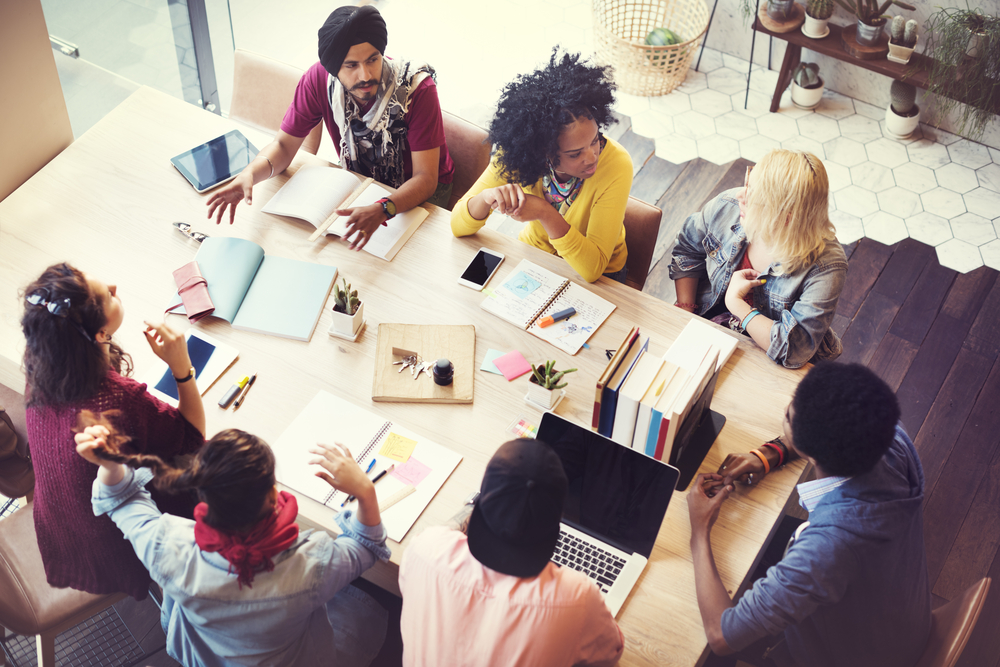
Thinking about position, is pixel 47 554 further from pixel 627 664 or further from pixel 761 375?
pixel 761 375

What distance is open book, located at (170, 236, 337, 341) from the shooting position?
2051 millimetres

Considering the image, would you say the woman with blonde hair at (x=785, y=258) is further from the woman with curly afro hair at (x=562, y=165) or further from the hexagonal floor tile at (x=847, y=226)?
the hexagonal floor tile at (x=847, y=226)

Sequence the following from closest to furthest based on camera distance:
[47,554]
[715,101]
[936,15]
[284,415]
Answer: [47,554]
[284,415]
[936,15]
[715,101]

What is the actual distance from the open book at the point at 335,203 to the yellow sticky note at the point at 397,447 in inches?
24.3

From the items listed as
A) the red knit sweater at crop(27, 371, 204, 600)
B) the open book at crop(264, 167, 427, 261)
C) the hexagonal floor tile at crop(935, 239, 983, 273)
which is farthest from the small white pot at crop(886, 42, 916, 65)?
the red knit sweater at crop(27, 371, 204, 600)

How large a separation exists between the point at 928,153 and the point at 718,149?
1.04 m

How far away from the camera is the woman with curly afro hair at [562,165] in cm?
Result: 204

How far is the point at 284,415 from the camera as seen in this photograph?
6.15 ft

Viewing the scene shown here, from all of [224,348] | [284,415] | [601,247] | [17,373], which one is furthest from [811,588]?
[17,373]

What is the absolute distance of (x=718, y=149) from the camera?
3.78 metres

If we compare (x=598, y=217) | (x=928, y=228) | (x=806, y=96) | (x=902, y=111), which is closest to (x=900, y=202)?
(x=928, y=228)

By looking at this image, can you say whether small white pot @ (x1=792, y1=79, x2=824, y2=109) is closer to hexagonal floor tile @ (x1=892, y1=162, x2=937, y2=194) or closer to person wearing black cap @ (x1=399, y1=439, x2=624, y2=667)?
hexagonal floor tile @ (x1=892, y1=162, x2=937, y2=194)

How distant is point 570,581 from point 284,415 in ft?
2.97

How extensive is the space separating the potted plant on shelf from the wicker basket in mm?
1070
